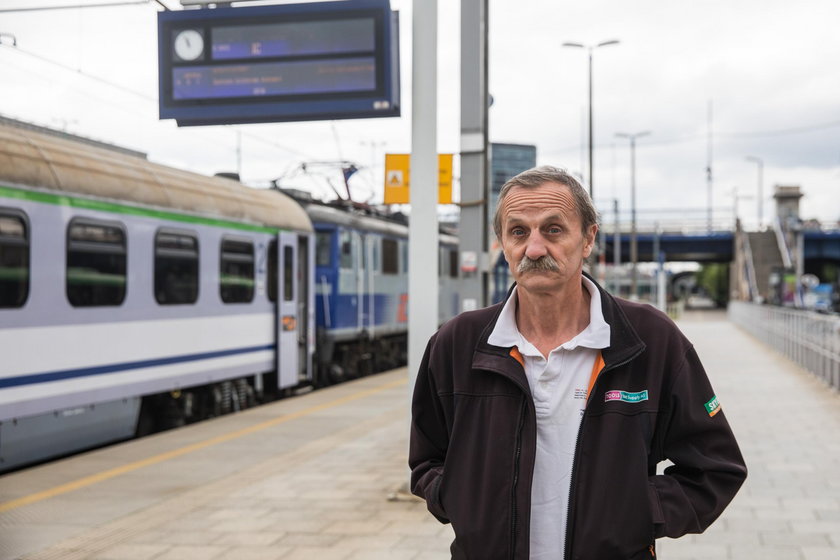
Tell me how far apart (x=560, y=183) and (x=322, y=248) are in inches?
614

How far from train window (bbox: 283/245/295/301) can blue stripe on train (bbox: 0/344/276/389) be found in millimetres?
1495

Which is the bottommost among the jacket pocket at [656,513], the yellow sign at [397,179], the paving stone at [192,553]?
the paving stone at [192,553]

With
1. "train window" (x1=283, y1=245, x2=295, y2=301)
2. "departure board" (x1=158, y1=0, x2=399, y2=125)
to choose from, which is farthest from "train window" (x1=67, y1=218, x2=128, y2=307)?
"train window" (x1=283, y1=245, x2=295, y2=301)

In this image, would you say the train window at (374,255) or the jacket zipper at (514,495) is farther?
the train window at (374,255)

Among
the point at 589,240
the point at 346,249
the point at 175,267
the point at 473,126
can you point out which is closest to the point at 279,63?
the point at 473,126

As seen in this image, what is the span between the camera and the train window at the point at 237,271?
12805 mm

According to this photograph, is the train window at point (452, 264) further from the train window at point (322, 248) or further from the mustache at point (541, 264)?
the mustache at point (541, 264)

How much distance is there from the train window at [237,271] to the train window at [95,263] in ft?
7.98

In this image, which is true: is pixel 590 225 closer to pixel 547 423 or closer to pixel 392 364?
pixel 547 423

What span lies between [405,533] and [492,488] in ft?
14.0

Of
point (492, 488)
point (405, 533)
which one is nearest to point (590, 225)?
point (492, 488)

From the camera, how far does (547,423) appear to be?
2.40 metres

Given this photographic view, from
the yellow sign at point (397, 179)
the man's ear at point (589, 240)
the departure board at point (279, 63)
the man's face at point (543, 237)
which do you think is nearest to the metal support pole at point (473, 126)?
the yellow sign at point (397, 179)

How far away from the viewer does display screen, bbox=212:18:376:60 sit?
26.5 ft
